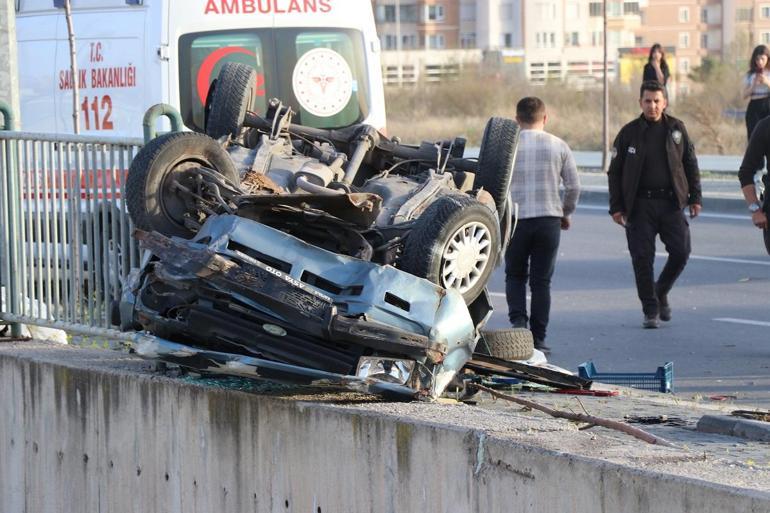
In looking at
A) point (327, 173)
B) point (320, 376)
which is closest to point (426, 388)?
point (320, 376)

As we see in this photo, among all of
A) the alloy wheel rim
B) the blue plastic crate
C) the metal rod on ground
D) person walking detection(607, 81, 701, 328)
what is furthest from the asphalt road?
the metal rod on ground

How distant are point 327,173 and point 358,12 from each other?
5.92 metres

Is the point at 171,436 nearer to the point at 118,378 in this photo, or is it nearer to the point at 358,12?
the point at 118,378

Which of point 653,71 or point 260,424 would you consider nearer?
point 260,424

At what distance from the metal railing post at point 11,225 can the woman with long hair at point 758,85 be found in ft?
42.1

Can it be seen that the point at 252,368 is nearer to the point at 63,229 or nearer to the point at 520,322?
the point at 63,229

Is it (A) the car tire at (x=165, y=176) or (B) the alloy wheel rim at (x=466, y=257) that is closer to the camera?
(B) the alloy wheel rim at (x=466, y=257)

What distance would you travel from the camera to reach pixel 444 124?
49.7 meters

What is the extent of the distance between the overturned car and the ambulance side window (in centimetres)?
510

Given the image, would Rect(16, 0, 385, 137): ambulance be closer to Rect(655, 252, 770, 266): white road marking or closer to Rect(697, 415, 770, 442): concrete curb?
Rect(655, 252, 770, 266): white road marking

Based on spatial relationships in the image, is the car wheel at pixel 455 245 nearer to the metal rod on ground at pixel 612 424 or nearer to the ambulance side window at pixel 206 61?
the metal rod on ground at pixel 612 424

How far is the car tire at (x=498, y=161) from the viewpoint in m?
6.99

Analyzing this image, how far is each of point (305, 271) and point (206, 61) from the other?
657cm


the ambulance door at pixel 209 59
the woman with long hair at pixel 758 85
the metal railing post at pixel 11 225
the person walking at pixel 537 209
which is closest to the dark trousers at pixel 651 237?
the person walking at pixel 537 209
